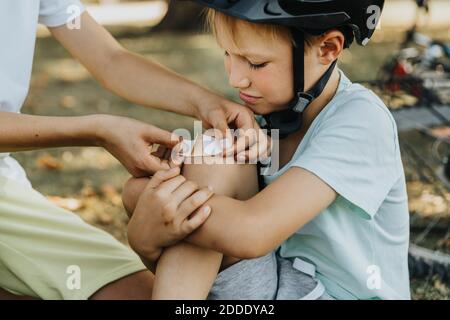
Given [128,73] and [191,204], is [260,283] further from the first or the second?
[128,73]

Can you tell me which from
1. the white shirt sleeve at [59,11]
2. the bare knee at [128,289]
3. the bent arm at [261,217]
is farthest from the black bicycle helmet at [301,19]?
the white shirt sleeve at [59,11]

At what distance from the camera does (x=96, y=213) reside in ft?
14.1

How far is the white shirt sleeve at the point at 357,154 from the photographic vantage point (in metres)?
2.13

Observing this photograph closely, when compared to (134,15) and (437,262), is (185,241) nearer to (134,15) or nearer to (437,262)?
(437,262)

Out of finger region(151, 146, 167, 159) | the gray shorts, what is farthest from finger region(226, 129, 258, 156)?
the gray shorts

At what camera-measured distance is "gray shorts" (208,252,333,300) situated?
2248 millimetres

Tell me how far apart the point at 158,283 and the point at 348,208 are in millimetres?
623

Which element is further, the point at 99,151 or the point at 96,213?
the point at 99,151

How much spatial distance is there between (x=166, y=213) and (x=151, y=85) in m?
0.83

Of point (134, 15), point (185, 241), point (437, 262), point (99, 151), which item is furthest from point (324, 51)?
point (134, 15)

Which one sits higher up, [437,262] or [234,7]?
[234,7]

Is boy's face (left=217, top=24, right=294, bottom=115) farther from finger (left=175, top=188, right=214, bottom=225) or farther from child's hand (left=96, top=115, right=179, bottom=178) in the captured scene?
finger (left=175, top=188, right=214, bottom=225)

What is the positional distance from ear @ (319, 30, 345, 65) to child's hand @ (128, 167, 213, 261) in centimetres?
60

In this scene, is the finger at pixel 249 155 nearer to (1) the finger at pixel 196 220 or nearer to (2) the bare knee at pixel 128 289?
(1) the finger at pixel 196 220
